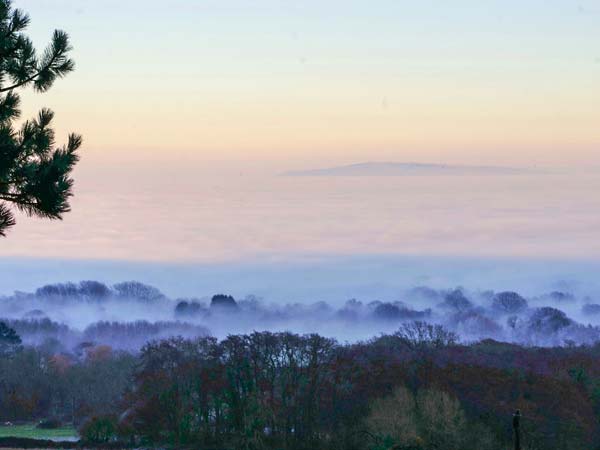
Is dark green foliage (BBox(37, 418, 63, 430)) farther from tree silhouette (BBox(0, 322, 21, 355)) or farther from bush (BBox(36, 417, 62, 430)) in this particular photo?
tree silhouette (BBox(0, 322, 21, 355))

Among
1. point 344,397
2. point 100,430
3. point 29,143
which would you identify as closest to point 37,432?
point 100,430

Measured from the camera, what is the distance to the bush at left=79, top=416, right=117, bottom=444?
4353 cm

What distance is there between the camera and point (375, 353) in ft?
137

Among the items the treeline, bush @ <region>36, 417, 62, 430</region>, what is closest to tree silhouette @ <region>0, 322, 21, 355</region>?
bush @ <region>36, 417, 62, 430</region>

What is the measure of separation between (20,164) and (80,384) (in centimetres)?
4965

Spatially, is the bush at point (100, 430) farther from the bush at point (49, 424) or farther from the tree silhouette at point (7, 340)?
the tree silhouette at point (7, 340)

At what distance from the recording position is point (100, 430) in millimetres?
43844

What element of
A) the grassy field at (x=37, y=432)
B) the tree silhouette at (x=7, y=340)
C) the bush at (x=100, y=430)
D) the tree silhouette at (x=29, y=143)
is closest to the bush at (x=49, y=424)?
the grassy field at (x=37, y=432)

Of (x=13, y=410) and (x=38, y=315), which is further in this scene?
(x=38, y=315)

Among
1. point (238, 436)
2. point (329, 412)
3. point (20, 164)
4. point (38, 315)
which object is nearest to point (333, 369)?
point (329, 412)

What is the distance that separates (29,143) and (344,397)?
948 inches

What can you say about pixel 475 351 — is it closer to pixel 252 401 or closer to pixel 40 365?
pixel 252 401

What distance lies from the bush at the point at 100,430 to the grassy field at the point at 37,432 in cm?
368

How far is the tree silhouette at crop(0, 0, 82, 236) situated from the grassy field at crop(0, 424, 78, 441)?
112 feet
